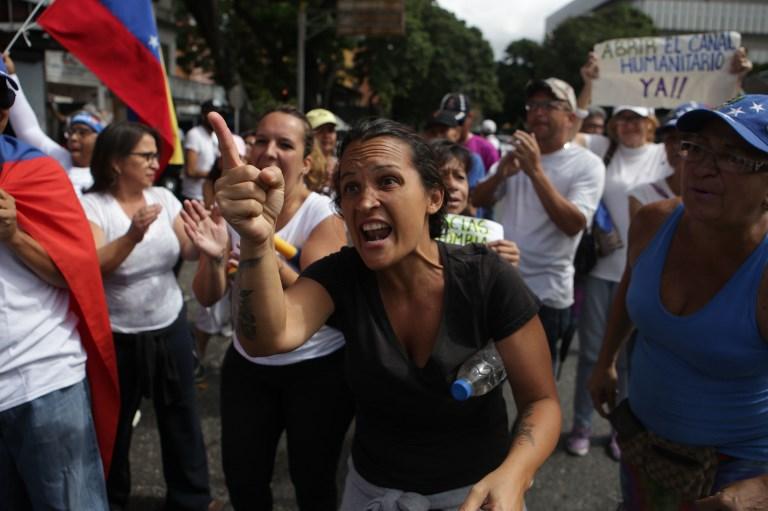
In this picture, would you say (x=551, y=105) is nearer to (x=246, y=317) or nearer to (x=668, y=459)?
(x=668, y=459)

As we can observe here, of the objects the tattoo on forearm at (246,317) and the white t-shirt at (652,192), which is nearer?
the tattoo on forearm at (246,317)

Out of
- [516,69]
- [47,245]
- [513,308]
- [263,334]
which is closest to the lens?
[263,334]

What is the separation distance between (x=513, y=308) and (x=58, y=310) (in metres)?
1.53

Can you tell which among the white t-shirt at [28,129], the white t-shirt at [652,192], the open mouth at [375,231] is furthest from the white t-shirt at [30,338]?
the white t-shirt at [652,192]

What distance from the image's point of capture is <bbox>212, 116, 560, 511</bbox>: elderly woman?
1.57 meters

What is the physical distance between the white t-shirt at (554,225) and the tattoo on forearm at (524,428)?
1826 mm

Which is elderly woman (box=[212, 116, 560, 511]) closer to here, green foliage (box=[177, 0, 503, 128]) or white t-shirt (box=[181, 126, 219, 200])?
white t-shirt (box=[181, 126, 219, 200])

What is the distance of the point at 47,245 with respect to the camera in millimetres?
1997

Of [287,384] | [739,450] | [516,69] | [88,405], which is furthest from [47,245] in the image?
[516,69]

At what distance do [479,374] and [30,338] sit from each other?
1.43 meters

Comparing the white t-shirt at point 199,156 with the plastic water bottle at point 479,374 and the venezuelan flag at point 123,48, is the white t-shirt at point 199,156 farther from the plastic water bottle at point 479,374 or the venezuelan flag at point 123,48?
the plastic water bottle at point 479,374

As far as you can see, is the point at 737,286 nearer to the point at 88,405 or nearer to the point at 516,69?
the point at 88,405

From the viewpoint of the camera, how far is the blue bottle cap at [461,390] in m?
1.52

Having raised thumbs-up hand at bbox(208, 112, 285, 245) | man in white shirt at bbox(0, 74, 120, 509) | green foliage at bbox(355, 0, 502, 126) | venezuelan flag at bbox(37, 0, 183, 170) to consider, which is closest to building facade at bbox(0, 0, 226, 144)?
venezuelan flag at bbox(37, 0, 183, 170)
